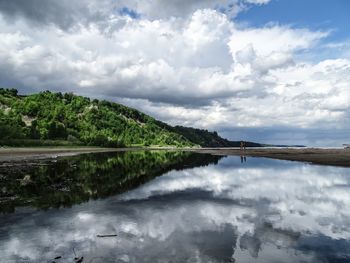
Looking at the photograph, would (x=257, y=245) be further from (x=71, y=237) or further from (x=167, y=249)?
(x=71, y=237)

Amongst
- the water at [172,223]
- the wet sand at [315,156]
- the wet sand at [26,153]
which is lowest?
the water at [172,223]

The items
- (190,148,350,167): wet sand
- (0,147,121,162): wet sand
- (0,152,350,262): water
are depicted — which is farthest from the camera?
(0,147,121,162): wet sand

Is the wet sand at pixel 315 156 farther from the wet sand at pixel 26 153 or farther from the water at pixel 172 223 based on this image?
the wet sand at pixel 26 153

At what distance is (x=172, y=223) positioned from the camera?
21.6m

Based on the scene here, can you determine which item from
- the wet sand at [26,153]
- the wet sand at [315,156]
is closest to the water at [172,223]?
the wet sand at [315,156]

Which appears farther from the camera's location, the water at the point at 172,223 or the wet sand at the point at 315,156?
the wet sand at the point at 315,156

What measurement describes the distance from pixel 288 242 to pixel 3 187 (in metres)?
27.8

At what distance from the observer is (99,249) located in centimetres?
1596

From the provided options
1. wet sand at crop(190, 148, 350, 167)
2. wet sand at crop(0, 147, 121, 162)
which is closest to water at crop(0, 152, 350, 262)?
wet sand at crop(190, 148, 350, 167)

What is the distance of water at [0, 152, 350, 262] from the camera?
15.5 meters

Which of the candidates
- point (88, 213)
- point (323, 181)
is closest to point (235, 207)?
point (88, 213)

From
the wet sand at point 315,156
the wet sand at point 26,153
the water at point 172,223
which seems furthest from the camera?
the wet sand at point 26,153

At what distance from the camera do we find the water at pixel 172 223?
15500 millimetres

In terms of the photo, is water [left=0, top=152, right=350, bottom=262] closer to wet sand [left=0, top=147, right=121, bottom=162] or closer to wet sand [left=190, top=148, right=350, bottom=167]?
wet sand [left=190, top=148, right=350, bottom=167]
